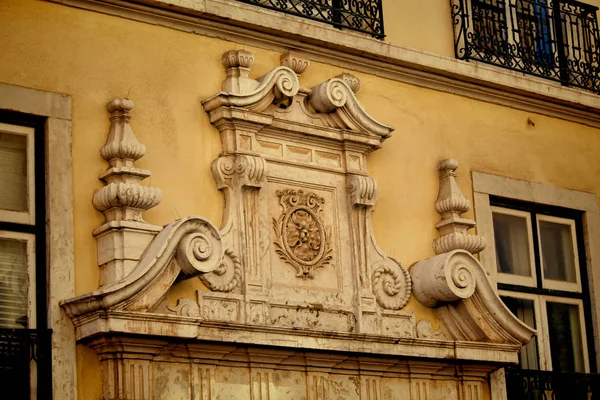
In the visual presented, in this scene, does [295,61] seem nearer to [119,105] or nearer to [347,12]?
[347,12]

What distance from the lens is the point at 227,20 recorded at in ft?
36.6

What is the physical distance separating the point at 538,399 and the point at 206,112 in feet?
11.7

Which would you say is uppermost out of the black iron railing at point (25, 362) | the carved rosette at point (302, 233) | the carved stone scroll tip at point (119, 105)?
the carved stone scroll tip at point (119, 105)

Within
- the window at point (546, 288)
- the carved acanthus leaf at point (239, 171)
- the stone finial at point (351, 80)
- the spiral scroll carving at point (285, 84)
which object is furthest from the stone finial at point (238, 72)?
the window at point (546, 288)

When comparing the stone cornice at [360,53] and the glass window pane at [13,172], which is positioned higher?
the stone cornice at [360,53]

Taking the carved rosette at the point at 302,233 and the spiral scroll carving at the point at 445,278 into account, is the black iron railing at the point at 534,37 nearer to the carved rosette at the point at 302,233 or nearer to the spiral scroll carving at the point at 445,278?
the spiral scroll carving at the point at 445,278

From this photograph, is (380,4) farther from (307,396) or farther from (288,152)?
(307,396)

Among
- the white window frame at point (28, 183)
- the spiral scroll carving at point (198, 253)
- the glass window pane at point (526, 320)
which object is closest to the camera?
the white window frame at point (28, 183)

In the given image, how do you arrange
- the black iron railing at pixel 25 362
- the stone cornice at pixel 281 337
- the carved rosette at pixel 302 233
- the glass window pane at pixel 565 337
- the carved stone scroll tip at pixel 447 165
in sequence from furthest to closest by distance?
1. the glass window pane at pixel 565 337
2. the carved stone scroll tip at pixel 447 165
3. the carved rosette at pixel 302 233
4. the stone cornice at pixel 281 337
5. the black iron railing at pixel 25 362

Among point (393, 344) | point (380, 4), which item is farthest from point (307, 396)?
point (380, 4)

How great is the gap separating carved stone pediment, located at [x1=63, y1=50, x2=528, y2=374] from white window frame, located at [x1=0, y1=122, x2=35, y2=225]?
52 centimetres

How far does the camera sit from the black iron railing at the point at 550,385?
12.2m

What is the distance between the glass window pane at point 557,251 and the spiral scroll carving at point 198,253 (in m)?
3.61

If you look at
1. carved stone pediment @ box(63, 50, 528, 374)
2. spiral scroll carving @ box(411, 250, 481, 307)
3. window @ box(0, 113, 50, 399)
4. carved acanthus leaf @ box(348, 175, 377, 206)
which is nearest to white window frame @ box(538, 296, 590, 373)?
carved stone pediment @ box(63, 50, 528, 374)
